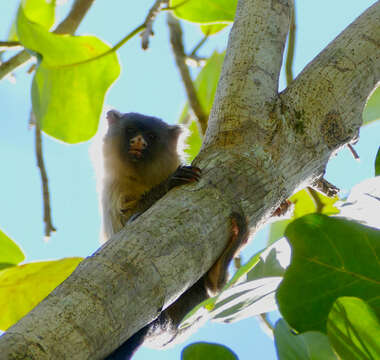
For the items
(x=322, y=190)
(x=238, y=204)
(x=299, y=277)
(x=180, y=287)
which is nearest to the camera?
(x=299, y=277)

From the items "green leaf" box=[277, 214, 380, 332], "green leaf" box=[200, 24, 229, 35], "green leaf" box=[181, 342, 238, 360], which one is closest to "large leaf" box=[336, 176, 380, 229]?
"green leaf" box=[277, 214, 380, 332]

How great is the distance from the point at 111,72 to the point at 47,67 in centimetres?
32

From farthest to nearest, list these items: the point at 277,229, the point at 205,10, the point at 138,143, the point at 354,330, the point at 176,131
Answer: the point at 176,131, the point at 138,143, the point at 205,10, the point at 277,229, the point at 354,330

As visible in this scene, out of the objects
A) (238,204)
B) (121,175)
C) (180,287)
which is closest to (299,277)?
(180,287)

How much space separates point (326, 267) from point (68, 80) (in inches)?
67.7

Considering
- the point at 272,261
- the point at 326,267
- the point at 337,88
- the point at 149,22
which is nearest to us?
the point at 326,267

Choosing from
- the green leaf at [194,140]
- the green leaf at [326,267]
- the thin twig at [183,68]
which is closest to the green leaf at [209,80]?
the thin twig at [183,68]

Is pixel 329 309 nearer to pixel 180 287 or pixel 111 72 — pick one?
pixel 180 287

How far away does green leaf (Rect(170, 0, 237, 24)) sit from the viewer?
2.70 metres

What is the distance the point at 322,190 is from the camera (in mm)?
2334

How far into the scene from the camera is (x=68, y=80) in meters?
2.54

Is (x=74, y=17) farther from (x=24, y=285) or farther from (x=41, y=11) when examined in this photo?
(x=24, y=285)

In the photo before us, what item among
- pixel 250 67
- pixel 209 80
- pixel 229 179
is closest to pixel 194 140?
pixel 209 80

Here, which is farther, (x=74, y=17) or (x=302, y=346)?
(x=74, y=17)
